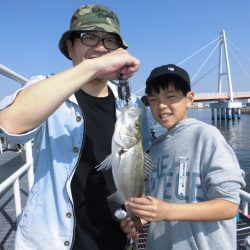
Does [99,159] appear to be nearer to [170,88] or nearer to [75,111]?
[75,111]

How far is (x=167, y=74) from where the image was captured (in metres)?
2.40

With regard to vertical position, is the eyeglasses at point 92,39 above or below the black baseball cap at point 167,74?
above

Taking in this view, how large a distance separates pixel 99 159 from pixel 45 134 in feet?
1.32

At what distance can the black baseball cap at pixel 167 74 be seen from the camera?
2408mm

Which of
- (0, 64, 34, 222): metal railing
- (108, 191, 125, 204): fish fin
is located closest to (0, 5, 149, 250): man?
(108, 191, 125, 204): fish fin

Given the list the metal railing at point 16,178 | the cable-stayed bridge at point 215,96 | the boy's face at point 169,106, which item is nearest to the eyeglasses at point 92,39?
the boy's face at point 169,106

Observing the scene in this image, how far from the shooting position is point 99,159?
2.25m

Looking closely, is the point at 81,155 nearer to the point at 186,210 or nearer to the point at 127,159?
the point at 127,159

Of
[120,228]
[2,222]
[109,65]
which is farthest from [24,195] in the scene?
[109,65]

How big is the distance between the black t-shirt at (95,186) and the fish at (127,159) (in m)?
0.12

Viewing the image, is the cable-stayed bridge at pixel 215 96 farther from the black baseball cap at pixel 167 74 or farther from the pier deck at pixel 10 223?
the black baseball cap at pixel 167 74

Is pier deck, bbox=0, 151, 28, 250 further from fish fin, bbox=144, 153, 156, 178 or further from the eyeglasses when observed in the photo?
the eyeglasses

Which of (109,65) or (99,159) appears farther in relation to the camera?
(99,159)

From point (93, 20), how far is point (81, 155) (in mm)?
891
